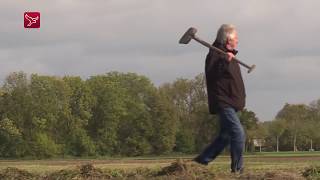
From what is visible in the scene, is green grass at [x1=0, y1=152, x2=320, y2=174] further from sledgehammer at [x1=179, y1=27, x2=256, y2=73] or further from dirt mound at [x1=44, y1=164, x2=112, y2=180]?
sledgehammer at [x1=179, y1=27, x2=256, y2=73]

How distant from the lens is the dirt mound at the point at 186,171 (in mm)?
8500

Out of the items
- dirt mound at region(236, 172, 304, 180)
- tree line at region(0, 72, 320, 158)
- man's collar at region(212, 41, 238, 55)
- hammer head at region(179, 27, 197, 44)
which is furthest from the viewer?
tree line at region(0, 72, 320, 158)

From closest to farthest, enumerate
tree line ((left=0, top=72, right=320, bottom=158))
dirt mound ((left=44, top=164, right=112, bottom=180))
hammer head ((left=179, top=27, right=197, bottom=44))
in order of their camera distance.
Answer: dirt mound ((left=44, top=164, right=112, bottom=180)) < hammer head ((left=179, top=27, right=197, bottom=44)) < tree line ((left=0, top=72, right=320, bottom=158))

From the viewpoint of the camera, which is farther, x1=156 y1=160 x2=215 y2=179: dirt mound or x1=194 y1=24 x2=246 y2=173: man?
x1=194 y1=24 x2=246 y2=173: man

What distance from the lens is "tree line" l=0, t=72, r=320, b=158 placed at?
8412 cm

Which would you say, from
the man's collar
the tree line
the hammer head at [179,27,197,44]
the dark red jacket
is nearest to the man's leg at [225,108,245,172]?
the dark red jacket

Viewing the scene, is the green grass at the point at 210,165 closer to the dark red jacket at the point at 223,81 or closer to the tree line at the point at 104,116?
the dark red jacket at the point at 223,81

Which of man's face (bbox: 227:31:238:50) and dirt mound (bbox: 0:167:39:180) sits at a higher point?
man's face (bbox: 227:31:238:50)

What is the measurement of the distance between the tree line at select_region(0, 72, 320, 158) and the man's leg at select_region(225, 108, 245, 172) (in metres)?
75.0

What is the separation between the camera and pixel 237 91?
30.4ft

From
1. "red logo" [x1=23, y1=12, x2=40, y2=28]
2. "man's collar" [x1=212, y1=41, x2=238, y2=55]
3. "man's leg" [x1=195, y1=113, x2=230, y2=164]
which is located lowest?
"man's leg" [x1=195, y1=113, x2=230, y2=164]

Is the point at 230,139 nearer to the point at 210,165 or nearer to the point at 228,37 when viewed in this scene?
the point at 228,37

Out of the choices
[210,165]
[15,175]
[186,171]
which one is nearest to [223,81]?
[186,171]

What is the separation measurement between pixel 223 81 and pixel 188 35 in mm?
938
